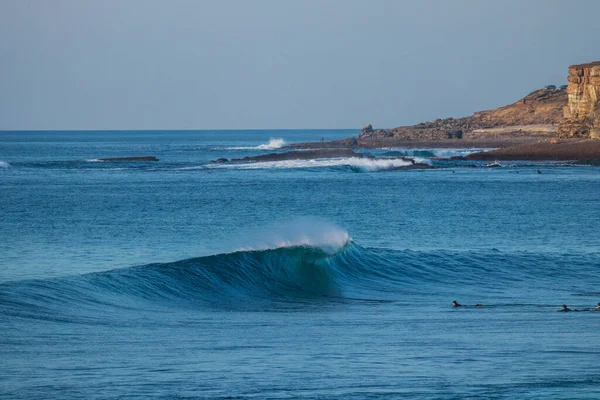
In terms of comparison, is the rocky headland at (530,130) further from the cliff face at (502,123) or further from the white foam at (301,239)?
the white foam at (301,239)

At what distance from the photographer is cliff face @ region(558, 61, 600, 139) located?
3533 inches

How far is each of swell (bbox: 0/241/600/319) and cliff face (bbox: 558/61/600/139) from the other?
66286 mm

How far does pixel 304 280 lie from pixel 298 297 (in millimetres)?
1820

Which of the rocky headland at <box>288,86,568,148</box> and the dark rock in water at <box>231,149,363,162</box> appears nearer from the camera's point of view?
the dark rock in water at <box>231,149,363,162</box>

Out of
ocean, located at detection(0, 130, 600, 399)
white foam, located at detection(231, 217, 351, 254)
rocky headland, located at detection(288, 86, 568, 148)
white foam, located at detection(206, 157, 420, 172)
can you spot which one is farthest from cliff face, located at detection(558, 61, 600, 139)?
white foam, located at detection(231, 217, 351, 254)

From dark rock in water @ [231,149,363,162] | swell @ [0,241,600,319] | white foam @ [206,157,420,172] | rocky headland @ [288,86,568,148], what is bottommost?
swell @ [0,241,600,319]

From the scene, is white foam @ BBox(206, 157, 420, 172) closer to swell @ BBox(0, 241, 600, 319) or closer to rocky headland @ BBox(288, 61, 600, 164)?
rocky headland @ BBox(288, 61, 600, 164)


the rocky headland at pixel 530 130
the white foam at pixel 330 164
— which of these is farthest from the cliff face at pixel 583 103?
the white foam at pixel 330 164

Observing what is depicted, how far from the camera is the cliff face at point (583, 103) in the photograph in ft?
294

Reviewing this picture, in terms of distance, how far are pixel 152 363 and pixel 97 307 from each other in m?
5.77

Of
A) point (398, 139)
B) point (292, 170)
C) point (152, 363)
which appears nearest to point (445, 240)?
point (152, 363)

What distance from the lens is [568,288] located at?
22469 millimetres

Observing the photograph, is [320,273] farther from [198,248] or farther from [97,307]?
[97,307]

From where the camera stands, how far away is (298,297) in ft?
72.3
